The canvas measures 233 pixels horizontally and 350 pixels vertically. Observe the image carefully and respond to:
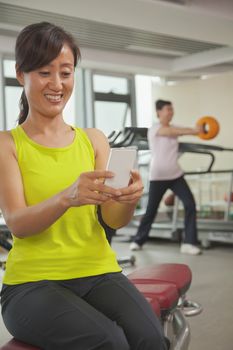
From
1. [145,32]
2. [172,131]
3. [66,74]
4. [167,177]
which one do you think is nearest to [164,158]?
[167,177]

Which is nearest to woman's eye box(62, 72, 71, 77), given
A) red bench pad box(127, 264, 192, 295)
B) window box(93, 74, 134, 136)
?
red bench pad box(127, 264, 192, 295)

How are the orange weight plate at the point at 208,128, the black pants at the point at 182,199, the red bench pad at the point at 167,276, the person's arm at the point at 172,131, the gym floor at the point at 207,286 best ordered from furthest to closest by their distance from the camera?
1. the black pants at the point at 182,199
2. the orange weight plate at the point at 208,128
3. the person's arm at the point at 172,131
4. the gym floor at the point at 207,286
5. the red bench pad at the point at 167,276

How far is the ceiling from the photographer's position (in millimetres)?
4754

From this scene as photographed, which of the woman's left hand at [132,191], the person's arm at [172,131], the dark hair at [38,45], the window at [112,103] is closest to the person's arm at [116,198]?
the woman's left hand at [132,191]

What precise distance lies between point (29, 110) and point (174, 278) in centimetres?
82

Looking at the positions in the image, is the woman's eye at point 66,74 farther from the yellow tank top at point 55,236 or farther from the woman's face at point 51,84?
the yellow tank top at point 55,236

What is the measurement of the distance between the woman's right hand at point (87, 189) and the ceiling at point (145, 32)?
3.62m

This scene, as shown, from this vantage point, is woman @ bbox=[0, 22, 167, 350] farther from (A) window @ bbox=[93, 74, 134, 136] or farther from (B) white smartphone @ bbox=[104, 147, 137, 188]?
(A) window @ bbox=[93, 74, 134, 136]

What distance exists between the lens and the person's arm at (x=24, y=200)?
1216mm

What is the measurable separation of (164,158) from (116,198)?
3677 mm

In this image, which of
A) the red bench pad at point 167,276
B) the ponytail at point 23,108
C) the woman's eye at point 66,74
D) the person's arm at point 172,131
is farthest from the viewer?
the person's arm at point 172,131

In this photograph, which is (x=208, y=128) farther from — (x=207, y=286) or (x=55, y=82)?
(x=55, y=82)

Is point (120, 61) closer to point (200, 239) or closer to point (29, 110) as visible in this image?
point (200, 239)

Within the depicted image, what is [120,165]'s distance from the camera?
4.18 ft
